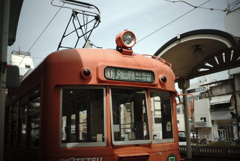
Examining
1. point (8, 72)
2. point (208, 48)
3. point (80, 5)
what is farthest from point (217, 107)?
point (8, 72)

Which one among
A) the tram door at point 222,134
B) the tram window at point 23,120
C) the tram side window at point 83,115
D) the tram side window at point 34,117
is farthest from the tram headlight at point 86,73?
the tram door at point 222,134

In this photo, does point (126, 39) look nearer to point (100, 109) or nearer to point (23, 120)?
point (100, 109)

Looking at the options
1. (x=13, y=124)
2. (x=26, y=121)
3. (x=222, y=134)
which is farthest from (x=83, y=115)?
(x=222, y=134)

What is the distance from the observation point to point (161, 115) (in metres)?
4.75

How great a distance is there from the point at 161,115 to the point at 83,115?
1533 mm

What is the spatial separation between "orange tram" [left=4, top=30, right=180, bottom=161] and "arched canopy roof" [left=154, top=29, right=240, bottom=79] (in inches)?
160

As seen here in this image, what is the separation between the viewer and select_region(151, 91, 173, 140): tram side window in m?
4.55

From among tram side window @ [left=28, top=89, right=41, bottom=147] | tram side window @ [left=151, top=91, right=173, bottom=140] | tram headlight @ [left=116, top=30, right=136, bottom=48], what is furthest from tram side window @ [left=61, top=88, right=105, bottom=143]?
tram headlight @ [left=116, top=30, right=136, bottom=48]

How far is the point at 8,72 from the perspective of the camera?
2.98m

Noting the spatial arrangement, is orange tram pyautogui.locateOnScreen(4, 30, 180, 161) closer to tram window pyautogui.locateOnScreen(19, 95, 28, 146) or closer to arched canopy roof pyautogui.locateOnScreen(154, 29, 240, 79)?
tram window pyautogui.locateOnScreen(19, 95, 28, 146)

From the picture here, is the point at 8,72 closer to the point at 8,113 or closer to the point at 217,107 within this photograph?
the point at 8,113

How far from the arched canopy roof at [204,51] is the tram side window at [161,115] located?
402 centimetres

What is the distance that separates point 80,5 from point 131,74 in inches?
135

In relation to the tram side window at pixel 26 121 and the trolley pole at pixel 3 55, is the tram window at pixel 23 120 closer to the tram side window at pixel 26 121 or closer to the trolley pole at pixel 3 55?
the tram side window at pixel 26 121
